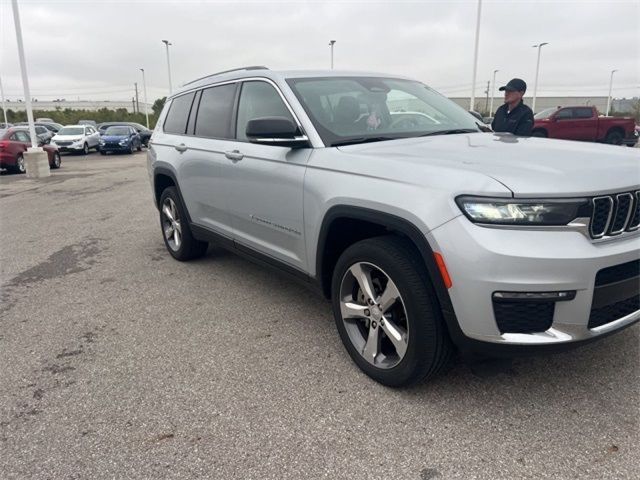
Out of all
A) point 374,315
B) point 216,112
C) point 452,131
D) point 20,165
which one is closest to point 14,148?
point 20,165

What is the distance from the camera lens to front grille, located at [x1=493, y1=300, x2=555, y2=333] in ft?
7.48

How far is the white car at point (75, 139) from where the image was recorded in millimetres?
24422

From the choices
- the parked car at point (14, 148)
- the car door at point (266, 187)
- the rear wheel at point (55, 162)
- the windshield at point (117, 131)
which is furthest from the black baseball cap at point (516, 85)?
the windshield at point (117, 131)

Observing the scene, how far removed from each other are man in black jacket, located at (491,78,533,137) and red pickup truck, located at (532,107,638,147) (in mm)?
14726

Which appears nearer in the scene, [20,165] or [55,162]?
[20,165]

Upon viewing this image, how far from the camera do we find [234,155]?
398 cm

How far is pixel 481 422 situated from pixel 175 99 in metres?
4.62

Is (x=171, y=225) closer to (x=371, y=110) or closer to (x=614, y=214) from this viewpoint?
(x=371, y=110)

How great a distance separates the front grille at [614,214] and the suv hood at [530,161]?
0.15 feet

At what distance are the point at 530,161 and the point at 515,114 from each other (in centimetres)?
349

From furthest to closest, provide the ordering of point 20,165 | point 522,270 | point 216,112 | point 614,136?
point 614,136
point 20,165
point 216,112
point 522,270

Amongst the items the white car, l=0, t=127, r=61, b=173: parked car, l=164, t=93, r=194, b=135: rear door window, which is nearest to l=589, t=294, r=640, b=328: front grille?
l=164, t=93, r=194, b=135: rear door window

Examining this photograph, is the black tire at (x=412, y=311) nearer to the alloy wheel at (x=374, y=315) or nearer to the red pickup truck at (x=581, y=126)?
the alloy wheel at (x=374, y=315)

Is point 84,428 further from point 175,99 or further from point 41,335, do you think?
point 175,99
